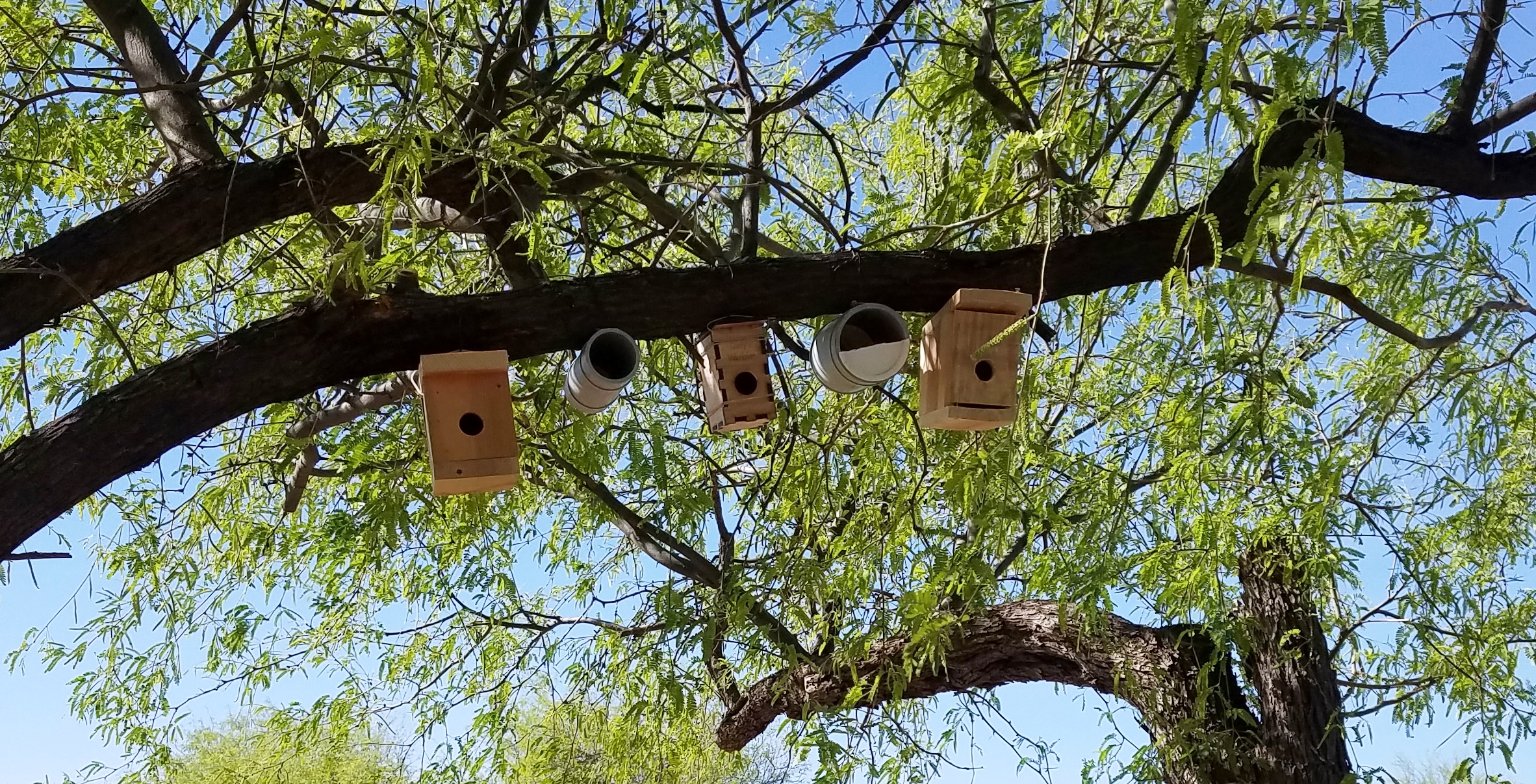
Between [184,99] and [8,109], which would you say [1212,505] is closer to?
[184,99]

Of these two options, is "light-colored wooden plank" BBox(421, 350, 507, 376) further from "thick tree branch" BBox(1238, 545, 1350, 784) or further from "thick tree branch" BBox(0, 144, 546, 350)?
"thick tree branch" BBox(1238, 545, 1350, 784)

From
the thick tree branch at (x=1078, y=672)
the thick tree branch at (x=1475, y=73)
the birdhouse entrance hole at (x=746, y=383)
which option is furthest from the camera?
the thick tree branch at (x=1078, y=672)

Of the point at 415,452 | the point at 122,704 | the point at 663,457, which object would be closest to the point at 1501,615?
the point at 663,457

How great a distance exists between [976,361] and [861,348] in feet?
0.58

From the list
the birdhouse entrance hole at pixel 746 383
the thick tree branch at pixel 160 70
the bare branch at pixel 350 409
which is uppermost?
the thick tree branch at pixel 160 70

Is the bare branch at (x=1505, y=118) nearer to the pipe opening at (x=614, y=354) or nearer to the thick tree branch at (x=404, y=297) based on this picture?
the thick tree branch at (x=404, y=297)

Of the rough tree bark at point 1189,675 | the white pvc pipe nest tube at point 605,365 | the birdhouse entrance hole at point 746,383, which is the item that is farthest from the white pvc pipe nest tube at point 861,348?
the rough tree bark at point 1189,675

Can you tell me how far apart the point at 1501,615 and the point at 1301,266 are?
7.20 ft

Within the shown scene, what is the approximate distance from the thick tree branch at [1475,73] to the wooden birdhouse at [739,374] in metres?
1.32

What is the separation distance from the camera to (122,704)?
330 centimetres

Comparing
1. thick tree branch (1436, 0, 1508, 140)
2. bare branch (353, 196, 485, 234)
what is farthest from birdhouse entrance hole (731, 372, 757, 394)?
thick tree branch (1436, 0, 1508, 140)

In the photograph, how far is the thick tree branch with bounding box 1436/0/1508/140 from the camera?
2.08 meters

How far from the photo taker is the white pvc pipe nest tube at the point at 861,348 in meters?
1.83

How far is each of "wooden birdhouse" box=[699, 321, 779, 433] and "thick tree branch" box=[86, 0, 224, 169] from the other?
3.34 ft
